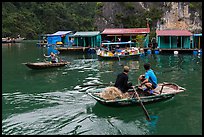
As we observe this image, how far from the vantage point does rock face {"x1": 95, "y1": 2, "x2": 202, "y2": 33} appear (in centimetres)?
4091

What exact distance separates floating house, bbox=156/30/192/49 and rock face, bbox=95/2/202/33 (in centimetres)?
651

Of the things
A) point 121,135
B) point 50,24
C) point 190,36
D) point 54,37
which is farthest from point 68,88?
point 50,24

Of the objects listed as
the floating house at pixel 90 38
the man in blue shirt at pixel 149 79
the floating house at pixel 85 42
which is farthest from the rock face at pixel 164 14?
the man in blue shirt at pixel 149 79

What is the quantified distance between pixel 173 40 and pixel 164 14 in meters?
9.05

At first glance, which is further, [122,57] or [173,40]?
[173,40]

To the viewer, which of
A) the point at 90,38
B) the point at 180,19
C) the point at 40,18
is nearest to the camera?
the point at 90,38

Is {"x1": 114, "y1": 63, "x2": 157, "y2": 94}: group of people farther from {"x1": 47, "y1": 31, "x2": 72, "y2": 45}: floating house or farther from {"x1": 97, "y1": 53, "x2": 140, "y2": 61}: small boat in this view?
{"x1": 47, "y1": 31, "x2": 72, "y2": 45}: floating house

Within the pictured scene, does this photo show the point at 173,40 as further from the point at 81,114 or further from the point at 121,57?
the point at 81,114

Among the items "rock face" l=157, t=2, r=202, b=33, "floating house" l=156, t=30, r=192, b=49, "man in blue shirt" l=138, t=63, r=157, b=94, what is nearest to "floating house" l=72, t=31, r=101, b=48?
"floating house" l=156, t=30, r=192, b=49

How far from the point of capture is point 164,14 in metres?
42.6

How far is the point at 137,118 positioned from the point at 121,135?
158 centimetres

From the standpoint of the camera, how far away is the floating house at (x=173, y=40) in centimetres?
3396

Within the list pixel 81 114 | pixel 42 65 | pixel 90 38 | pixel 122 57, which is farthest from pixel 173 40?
pixel 81 114

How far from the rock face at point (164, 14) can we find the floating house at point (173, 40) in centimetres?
651
